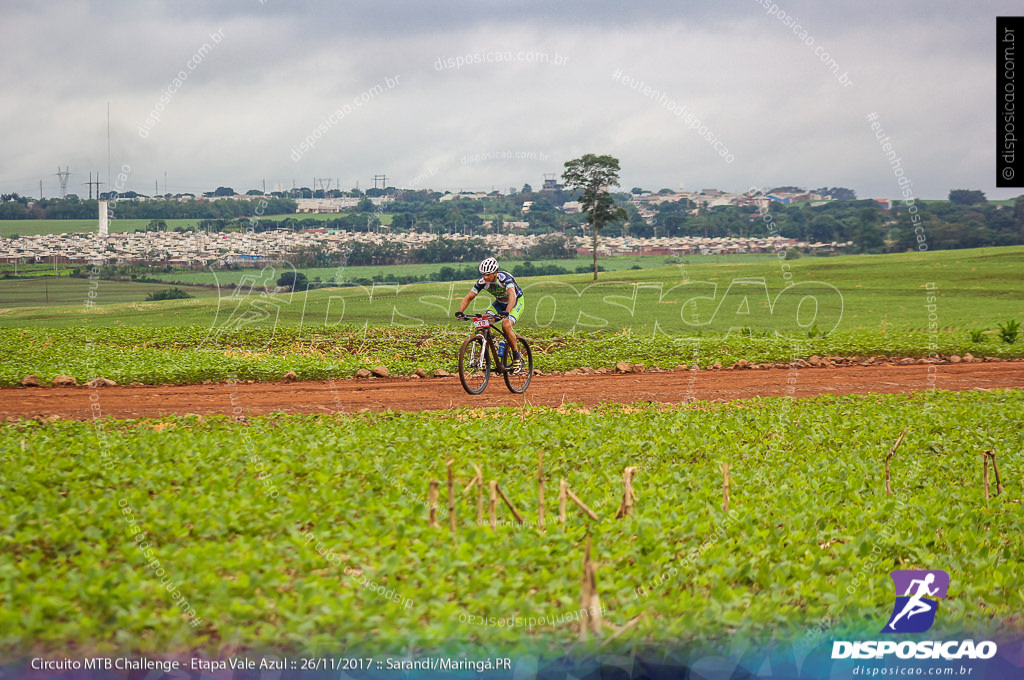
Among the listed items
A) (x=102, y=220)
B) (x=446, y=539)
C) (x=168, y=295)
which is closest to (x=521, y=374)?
(x=446, y=539)

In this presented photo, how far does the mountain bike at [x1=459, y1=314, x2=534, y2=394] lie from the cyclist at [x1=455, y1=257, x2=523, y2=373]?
0.18m

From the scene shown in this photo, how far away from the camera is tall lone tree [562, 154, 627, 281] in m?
49.5

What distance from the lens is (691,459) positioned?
12.6 meters

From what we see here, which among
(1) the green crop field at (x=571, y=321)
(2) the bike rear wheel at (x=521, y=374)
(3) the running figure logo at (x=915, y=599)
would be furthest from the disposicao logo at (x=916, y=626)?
(1) the green crop field at (x=571, y=321)

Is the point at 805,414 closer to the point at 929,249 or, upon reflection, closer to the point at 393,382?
the point at 393,382

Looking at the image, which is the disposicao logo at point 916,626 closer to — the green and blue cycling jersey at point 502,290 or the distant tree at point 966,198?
the green and blue cycling jersey at point 502,290

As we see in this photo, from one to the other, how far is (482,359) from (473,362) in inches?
9.7

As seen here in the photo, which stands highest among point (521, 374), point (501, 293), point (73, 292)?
point (73, 292)

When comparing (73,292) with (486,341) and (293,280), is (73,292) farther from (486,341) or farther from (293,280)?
(486,341)

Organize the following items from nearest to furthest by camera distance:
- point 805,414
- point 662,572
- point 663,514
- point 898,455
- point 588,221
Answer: point 662,572, point 663,514, point 898,455, point 805,414, point 588,221

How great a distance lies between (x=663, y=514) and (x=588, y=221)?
4432 cm

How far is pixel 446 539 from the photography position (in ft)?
25.3

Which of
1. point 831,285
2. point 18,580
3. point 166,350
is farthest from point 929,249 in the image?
point 18,580

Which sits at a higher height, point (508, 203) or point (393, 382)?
point (508, 203)
